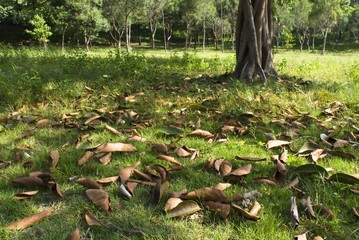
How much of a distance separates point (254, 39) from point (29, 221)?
20.6ft

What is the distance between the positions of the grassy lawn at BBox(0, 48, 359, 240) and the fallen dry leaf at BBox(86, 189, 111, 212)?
4cm

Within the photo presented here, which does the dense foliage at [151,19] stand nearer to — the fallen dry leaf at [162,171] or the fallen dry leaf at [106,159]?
the fallen dry leaf at [106,159]

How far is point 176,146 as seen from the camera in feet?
11.4

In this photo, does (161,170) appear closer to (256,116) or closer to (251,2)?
(256,116)

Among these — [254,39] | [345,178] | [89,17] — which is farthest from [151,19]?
[345,178]

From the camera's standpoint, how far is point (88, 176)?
113 inches

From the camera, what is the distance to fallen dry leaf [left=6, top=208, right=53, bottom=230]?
7.04ft

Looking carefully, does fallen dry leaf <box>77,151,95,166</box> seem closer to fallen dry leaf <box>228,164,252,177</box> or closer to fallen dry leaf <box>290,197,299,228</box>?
fallen dry leaf <box>228,164,252,177</box>

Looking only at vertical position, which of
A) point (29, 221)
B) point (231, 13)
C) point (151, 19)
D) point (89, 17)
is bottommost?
point (29, 221)

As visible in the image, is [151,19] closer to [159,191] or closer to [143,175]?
[143,175]

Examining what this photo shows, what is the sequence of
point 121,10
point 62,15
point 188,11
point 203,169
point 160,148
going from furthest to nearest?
point 188,11 → point 121,10 → point 62,15 → point 160,148 → point 203,169

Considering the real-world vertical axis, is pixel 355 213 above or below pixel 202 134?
below

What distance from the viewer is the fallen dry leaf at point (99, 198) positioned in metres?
2.32

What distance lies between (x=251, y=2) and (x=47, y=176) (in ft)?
21.0
